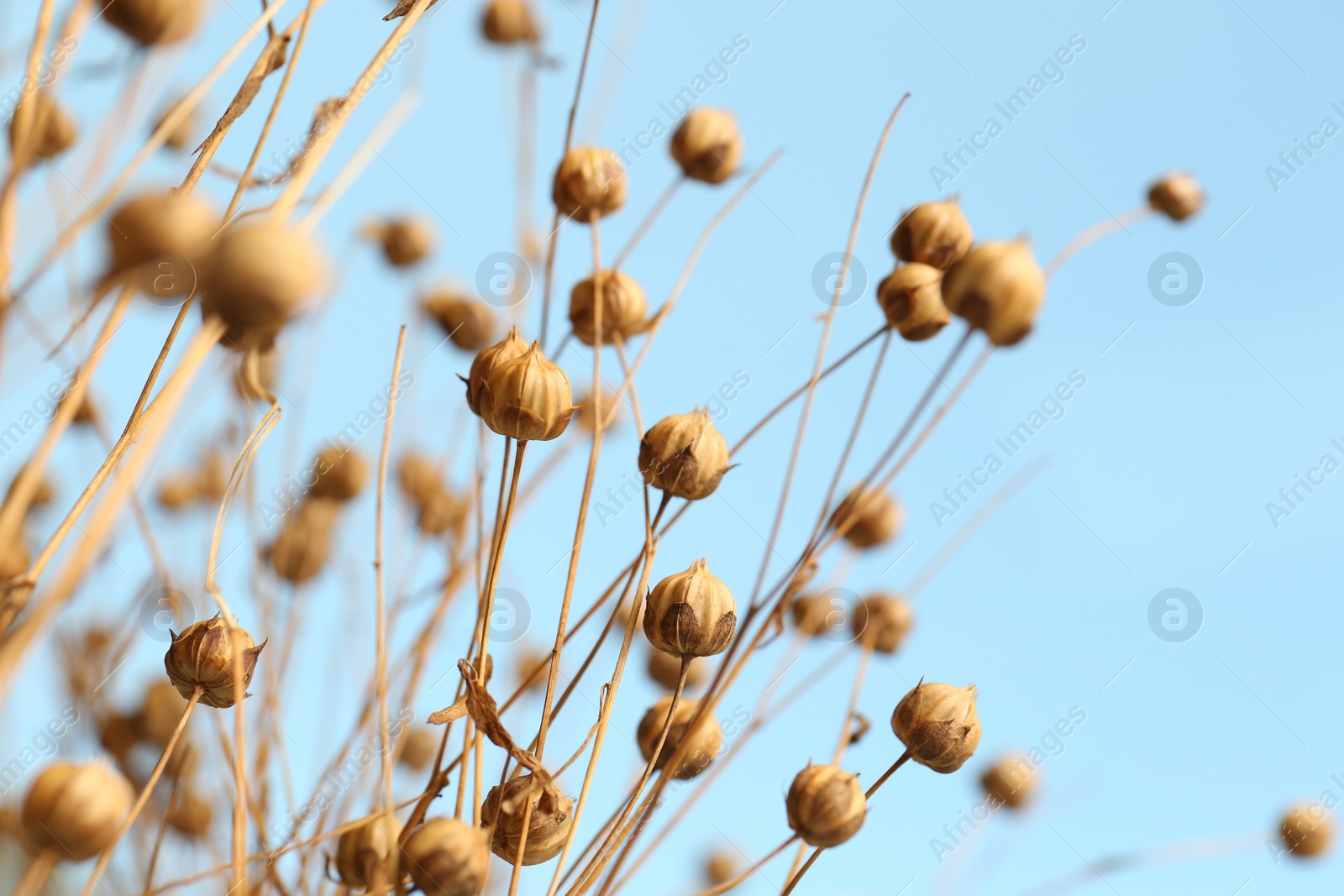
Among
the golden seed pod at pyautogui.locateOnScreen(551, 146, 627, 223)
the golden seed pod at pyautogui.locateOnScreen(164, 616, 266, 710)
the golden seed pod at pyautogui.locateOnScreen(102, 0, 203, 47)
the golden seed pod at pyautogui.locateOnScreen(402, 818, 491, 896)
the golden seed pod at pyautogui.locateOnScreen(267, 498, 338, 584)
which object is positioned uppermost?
the golden seed pod at pyautogui.locateOnScreen(551, 146, 627, 223)

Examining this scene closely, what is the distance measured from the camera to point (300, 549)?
0.62m

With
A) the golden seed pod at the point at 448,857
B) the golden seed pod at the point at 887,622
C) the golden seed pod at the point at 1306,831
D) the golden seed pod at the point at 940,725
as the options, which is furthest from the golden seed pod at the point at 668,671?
the golden seed pod at the point at 1306,831

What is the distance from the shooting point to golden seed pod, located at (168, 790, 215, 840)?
0.60 metres

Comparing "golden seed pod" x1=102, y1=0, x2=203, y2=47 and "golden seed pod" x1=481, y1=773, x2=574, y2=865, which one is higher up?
"golden seed pod" x1=102, y1=0, x2=203, y2=47

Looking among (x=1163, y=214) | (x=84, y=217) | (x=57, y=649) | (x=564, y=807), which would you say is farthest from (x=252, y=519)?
(x=1163, y=214)

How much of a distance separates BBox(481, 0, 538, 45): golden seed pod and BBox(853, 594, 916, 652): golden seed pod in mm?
430

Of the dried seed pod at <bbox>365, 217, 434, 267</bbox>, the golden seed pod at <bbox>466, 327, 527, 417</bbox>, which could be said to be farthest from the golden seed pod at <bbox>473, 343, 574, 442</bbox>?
the dried seed pod at <bbox>365, 217, 434, 267</bbox>

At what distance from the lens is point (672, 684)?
0.62 meters

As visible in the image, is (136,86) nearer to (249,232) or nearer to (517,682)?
(249,232)

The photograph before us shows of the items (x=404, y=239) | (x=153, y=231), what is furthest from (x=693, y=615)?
(x=404, y=239)

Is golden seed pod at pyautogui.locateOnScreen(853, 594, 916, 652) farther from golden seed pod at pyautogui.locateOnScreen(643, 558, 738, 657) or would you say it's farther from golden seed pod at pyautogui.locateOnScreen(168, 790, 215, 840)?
golden seed pod at pyautogui.locateOnScreen(168, 790, 215, 840)

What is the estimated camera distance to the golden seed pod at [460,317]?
69 cm

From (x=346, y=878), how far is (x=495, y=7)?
53 centimetres

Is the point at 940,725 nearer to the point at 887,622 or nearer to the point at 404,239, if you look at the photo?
the point at 887,622
